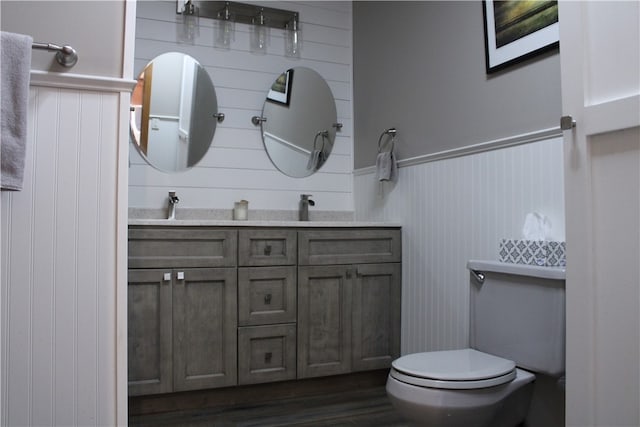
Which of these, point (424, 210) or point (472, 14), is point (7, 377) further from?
point (472, 14)

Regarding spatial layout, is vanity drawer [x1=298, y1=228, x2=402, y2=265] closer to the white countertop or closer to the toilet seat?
the white countertop

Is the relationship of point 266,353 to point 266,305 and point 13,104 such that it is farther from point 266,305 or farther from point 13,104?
point 13,104

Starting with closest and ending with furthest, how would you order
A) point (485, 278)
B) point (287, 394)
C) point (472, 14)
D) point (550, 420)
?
point (550, 420) < point (485, 278) < point (472, 14) < point (287, 394)

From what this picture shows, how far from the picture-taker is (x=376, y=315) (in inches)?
114

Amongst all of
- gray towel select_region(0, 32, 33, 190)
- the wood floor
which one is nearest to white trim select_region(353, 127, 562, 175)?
the wood floor

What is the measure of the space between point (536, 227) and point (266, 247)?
1.28m

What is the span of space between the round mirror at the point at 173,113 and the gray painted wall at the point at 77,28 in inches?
58.4

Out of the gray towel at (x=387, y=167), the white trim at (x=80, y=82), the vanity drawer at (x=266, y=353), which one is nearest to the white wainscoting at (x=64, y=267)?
the white trim at (x=80, y=82)

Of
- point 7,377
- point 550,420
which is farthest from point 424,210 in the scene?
point 7,377

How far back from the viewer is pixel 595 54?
4.35ft

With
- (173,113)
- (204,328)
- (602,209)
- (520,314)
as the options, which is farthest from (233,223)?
(602,209)

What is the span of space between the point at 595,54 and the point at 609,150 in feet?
0.81

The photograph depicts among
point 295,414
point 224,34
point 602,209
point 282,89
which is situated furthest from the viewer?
point 282,89

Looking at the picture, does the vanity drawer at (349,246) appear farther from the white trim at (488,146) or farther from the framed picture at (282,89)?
the framed picture at (282,89)
